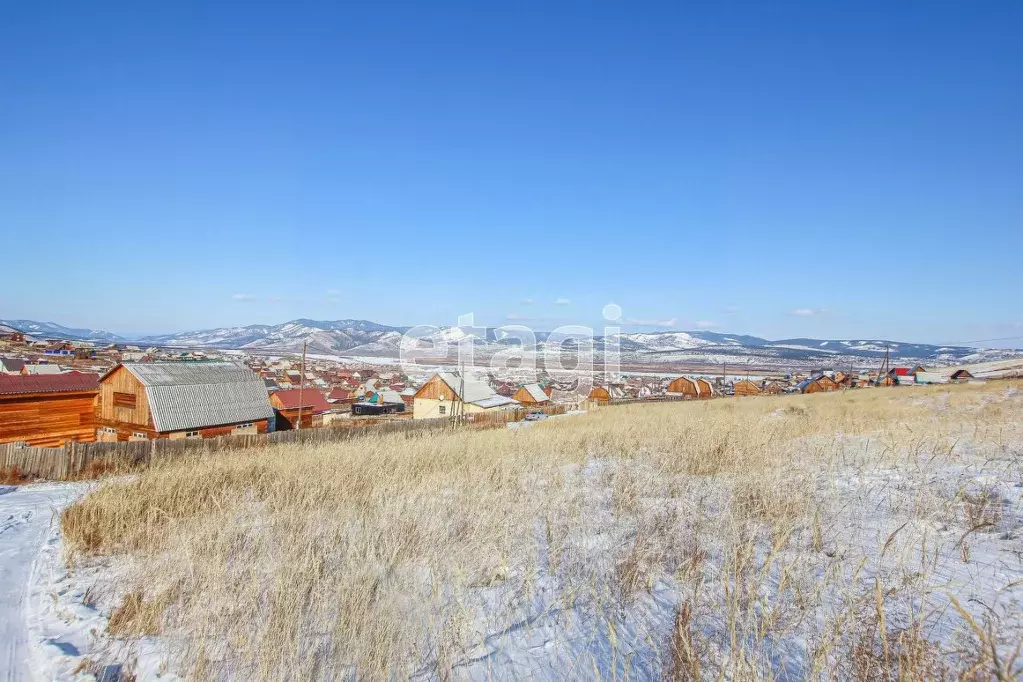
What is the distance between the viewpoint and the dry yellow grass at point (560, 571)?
1.99m

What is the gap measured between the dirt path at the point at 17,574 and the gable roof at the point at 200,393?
1682 centimetres

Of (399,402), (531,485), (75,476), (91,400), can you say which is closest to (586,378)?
(399,402)

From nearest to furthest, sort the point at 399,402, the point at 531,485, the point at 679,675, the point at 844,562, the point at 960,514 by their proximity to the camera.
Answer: the point at 679,675, the point at 844,562, the point at 960,514, the point at 531,485, the point at 399,402

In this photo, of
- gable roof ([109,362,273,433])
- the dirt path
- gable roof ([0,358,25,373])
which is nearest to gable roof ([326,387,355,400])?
gable roof ([0,358,25,373])

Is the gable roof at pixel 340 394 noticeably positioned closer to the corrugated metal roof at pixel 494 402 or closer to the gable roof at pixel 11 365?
the corrugated metal roof at pixel 494 402

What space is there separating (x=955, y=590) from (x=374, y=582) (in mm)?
2796

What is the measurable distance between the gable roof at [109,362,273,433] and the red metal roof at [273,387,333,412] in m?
6.59

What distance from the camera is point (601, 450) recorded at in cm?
683

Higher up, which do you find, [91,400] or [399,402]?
[91,400]

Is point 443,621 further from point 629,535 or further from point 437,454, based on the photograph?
point 437,454

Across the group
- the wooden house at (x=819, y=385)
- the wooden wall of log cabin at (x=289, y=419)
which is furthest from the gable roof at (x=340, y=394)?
the wooden house at (x=819, y=385)

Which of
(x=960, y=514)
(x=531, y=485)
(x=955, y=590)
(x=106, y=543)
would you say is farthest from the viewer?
(x=531, y=485)

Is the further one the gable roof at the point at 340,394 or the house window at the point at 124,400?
the gable roof at the point at 340,394

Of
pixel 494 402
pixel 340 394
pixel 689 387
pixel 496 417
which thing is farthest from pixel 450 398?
pixel 689 387
